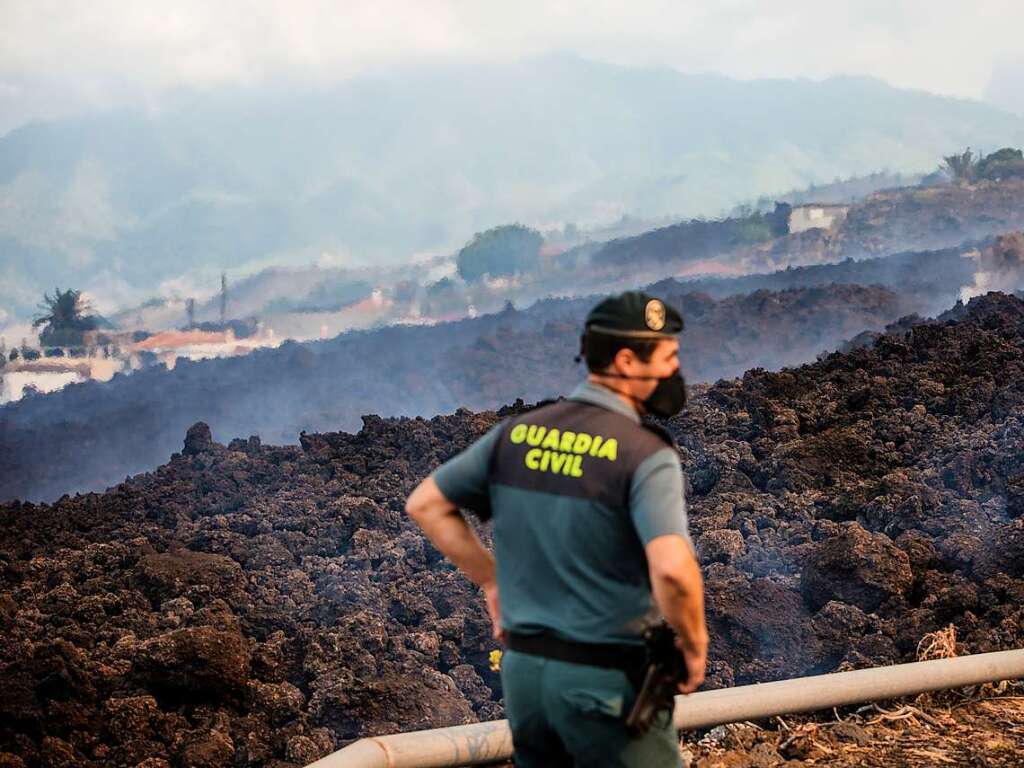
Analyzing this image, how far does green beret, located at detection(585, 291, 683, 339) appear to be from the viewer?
4.43m

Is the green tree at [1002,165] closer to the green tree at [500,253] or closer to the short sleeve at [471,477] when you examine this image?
the green tree at [500,253]

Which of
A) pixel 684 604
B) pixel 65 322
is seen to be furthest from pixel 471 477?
pixel 65 322

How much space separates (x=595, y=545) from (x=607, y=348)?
1.92 feet

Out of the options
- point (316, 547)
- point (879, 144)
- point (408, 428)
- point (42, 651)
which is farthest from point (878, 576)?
point (879, 144)

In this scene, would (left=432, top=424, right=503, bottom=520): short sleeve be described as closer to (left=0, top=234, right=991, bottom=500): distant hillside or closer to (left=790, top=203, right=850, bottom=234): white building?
(left=0, top=234, right=991, bottom=500): distant hillside

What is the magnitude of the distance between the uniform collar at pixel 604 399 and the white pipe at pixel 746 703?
7.22 ft

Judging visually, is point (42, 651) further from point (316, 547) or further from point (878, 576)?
point (878, 576)

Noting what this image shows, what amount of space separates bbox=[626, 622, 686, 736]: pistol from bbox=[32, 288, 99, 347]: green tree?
4779cm

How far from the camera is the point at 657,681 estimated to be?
4230 mm

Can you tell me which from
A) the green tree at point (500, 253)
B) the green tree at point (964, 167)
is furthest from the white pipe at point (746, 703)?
the green tree at point (964, 167)

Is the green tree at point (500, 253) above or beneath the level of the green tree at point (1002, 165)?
beneath

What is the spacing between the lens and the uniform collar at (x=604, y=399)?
4402mm

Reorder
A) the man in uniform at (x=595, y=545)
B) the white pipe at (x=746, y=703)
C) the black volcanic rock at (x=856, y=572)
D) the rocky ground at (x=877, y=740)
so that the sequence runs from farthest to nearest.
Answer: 1. the black volcanic rock at (x=856, y=572)
2. the rocky ground at (x=877, y=740)
3. the white pipe at (x=746, y=703)
4. the man in uniform at (x=595, y=545)

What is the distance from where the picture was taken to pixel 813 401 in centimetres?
1470
